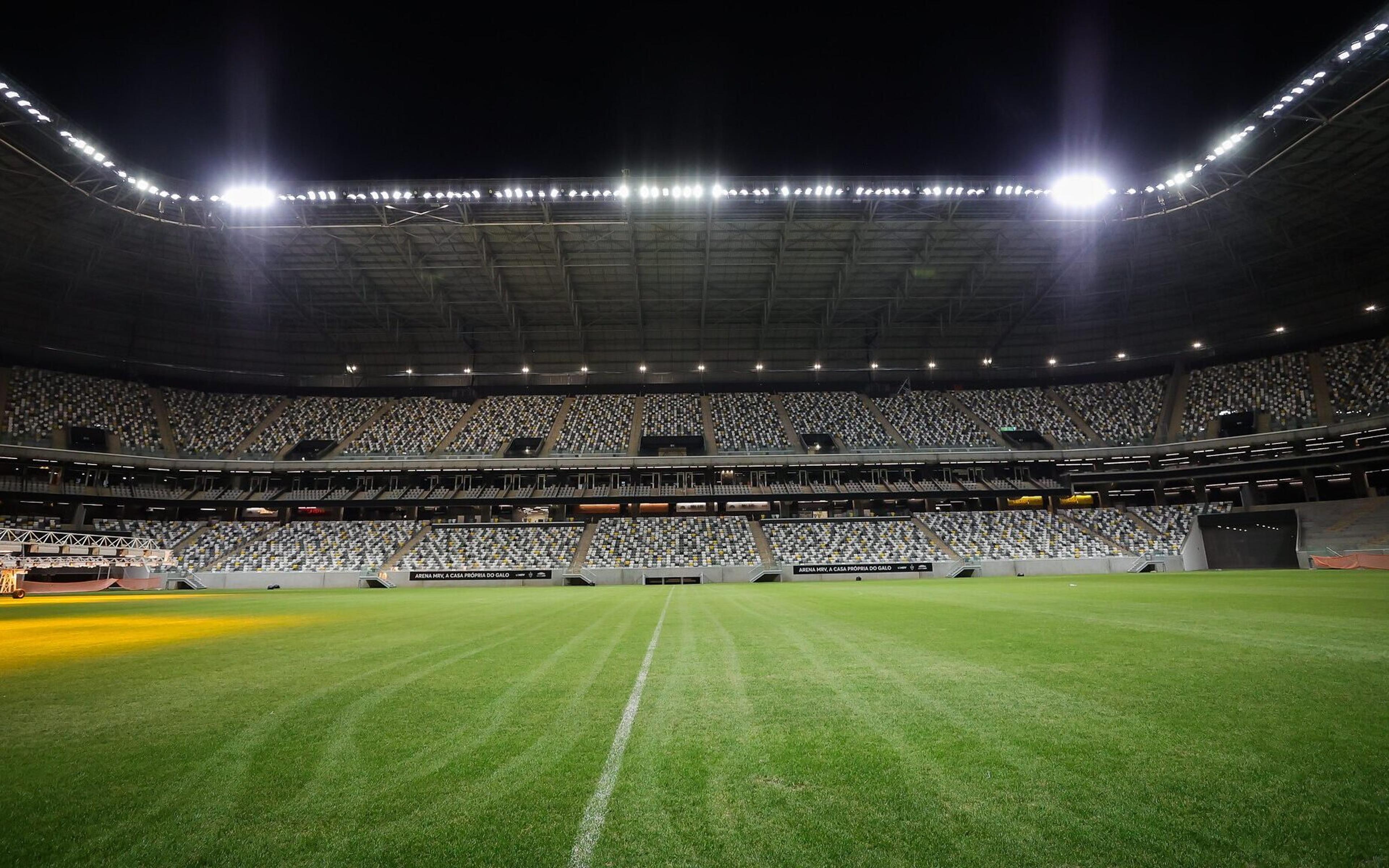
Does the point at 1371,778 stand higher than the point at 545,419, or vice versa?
the point at 545,419

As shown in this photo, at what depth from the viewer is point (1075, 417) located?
180 ft

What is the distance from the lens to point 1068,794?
11.3 feet

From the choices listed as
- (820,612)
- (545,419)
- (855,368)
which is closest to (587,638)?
(820,612)

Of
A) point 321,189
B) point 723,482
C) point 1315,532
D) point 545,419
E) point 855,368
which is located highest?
point 321,189

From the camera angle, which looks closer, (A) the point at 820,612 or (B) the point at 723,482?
(A) the point at 820,612

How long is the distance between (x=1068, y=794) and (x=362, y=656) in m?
9.34

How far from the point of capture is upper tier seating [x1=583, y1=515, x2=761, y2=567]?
43.2m

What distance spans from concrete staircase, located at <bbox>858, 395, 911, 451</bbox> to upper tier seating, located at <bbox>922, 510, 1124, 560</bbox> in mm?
6560

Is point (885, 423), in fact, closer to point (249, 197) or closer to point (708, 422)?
point (708, 422)

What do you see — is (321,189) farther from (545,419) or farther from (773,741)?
(773,741)

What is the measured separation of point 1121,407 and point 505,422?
55.5 metres

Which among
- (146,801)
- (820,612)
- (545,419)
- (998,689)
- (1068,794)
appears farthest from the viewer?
(545,419)

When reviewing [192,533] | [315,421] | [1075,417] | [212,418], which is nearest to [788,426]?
[1075,417]

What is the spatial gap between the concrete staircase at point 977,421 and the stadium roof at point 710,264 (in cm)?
333
